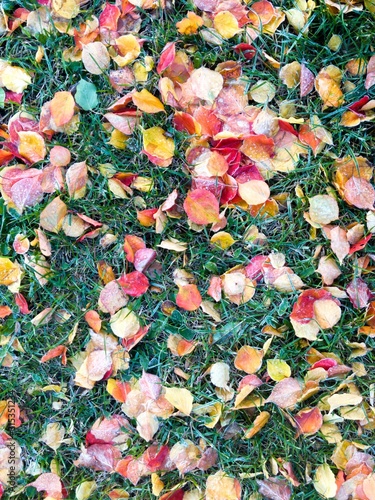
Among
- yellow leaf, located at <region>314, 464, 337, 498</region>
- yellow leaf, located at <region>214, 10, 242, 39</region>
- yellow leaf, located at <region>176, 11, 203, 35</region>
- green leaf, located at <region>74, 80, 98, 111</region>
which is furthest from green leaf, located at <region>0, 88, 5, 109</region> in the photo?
yellow leaf, located at <region>314, 464, 337, 498</region>

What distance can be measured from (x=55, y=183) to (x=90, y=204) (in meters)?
0.13

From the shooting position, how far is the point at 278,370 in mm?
1631

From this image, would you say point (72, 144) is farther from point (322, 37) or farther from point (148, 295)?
point (322, 37)

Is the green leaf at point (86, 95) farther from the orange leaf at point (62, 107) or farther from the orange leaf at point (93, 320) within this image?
the orange leaf at point (93, 320)

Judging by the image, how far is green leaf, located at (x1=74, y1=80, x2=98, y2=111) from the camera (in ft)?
5.61

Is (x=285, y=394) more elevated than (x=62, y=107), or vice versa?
(x=62, y=107)

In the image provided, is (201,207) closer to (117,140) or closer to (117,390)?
(117,140)

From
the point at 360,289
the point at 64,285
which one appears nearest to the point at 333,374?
the point at 360,289

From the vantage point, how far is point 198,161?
5.45 ft

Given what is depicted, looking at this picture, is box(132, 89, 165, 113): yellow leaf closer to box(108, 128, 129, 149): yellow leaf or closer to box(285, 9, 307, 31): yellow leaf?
box(108, 128, 129, 149): yellow leaf

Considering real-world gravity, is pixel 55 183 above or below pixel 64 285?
above

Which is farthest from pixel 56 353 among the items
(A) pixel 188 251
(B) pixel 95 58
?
(B) pixel 95 58

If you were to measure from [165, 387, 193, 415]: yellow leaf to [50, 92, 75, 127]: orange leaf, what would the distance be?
3.03 ft

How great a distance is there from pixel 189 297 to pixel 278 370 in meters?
0.36
